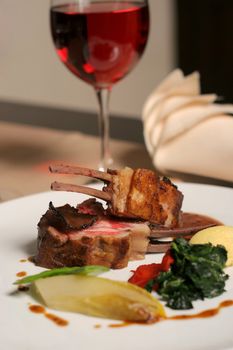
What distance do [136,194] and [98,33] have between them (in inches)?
27.4

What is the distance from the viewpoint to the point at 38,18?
5.03m

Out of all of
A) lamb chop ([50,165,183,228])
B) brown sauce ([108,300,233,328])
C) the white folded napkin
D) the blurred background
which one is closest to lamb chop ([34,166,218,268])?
lamb chop ([50,165,183,228])

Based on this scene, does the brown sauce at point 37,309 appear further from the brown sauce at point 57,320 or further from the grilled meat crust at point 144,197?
the grilled meat crust at point 144,197

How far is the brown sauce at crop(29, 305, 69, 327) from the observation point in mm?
1192

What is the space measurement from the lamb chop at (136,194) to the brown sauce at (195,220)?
117 mm

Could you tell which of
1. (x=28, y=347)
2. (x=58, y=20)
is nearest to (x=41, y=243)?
(x=28, y=347)

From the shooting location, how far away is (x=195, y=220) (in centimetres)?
171

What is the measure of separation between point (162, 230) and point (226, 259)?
0.19 metres

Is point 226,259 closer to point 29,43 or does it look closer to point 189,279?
point 189,279

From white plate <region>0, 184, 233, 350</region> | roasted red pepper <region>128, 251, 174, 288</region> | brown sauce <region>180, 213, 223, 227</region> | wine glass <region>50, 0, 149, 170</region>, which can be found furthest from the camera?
wine glass <region>50, 0, 149, 170</region>

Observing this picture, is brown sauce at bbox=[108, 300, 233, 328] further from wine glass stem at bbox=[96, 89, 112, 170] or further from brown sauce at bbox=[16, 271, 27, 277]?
wine glass stem at bbox=[96, 89, 112, 170]

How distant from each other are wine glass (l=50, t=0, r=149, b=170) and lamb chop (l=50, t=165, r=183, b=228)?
62 cm

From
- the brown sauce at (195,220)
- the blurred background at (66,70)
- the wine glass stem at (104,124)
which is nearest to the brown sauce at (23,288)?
the brown sauce at (195,220)

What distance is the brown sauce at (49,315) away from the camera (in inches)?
46.9
